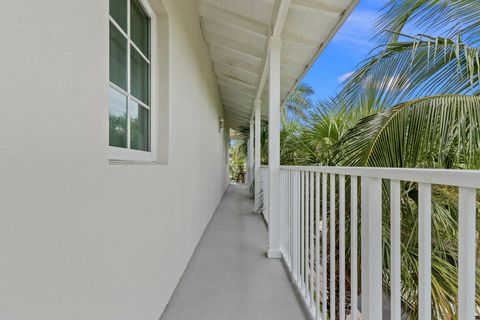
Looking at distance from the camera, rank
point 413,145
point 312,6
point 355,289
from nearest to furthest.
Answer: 1. point 355,289
2. point 413,145
3. point 312,6

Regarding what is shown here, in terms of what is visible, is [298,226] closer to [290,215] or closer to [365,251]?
[290,215]

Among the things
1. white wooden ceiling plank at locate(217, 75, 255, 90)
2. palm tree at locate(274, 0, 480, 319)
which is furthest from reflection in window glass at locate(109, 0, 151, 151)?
white wooden ceiling plank at locate(217, 75, 255, 90)

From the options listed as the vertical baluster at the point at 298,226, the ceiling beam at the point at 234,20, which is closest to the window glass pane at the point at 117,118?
the vertical baluster at the point at 298,226

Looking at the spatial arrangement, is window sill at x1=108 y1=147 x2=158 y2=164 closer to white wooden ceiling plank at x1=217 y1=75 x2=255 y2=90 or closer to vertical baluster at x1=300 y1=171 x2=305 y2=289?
vertical baluster at x1=300 y1=171 x2=305 y2=289

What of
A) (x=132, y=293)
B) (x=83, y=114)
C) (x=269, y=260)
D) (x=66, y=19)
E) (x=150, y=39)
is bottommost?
(x=269, y=260)

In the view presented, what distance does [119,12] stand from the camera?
1477 mm

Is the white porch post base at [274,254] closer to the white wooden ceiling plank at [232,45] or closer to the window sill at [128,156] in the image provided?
the window sill at [128,156]

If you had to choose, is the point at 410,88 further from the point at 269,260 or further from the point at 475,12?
the point at 269,260

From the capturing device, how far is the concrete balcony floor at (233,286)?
1901mm

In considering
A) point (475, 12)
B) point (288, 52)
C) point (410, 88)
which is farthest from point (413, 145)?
point (288, 52)

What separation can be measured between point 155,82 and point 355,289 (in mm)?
1829

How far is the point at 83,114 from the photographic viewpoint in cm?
96

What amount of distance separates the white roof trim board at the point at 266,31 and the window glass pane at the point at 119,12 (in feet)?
4.94

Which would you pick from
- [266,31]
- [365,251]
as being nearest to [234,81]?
[266,31]
